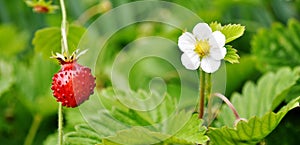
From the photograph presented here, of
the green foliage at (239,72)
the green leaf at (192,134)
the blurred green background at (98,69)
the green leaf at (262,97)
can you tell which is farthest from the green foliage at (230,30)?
the green foliage at (239,72)

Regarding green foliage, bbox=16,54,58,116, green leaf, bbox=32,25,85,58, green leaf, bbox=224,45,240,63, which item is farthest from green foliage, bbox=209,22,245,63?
green foliage, bbox=16,54,58,116

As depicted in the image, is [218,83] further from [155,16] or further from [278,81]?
[155,16]

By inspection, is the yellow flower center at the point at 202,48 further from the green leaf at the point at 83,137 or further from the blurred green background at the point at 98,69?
the blurred green background at the point at 98,69

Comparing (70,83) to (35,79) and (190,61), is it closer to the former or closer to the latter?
(190,61)

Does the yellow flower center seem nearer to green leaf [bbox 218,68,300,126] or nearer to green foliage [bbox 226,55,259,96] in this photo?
green leaf [bbox 218,68,300,126]

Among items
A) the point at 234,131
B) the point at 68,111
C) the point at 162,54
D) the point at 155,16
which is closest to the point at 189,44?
the point at 234,131

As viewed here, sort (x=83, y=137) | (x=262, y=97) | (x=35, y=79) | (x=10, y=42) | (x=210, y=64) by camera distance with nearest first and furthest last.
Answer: (x=210, y=64) → (x=83, y=137) → (x=262, y=97) → (x=35, y=79) → (x=10, y=42)

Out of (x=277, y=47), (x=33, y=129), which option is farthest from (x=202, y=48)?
(x=33, y=129)
